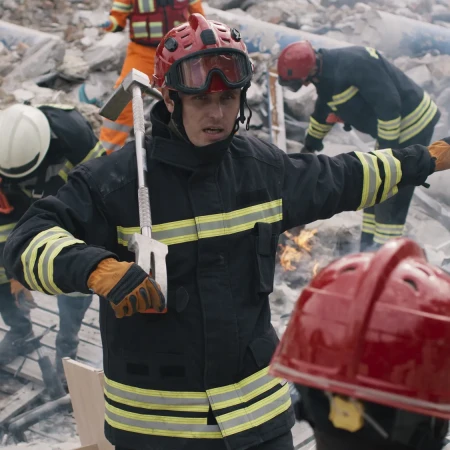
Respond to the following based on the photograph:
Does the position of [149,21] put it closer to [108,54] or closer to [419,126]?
[419,126]

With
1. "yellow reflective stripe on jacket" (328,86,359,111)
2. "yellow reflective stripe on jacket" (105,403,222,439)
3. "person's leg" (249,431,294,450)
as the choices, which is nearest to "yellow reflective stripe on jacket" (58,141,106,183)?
"yellow reflective stripe on jacket" (328,86,359,111)

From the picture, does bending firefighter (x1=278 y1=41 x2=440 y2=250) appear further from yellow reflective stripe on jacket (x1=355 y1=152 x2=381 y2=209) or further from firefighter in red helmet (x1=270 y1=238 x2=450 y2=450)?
firefighter in red helmet (x1=270 y1=238 x2=450 y2=450)

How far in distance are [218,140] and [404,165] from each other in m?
0.73

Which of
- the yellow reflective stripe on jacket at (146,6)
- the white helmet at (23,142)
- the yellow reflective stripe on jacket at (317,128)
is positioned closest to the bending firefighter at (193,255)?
the white helmet at (23,142)

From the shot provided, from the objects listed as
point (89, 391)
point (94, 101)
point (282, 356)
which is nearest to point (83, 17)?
point (94, 101)

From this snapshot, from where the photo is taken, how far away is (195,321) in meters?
2.51

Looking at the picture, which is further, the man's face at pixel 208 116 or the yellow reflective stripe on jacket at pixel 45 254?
the man's face at pixel 208 116

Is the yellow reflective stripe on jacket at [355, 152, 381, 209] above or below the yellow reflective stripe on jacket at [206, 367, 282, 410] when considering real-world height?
above

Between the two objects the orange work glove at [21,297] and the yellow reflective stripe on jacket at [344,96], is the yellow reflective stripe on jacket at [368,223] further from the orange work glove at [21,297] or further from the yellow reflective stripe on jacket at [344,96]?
the orange work glove at [21,297]

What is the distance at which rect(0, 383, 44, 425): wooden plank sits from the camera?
533 cm

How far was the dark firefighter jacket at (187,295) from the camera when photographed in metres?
2.50

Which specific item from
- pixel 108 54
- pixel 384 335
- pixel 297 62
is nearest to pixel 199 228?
pixel 384 335

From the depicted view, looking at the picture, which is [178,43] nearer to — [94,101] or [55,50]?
[94,101]

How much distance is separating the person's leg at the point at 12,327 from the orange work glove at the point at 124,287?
129 inches
